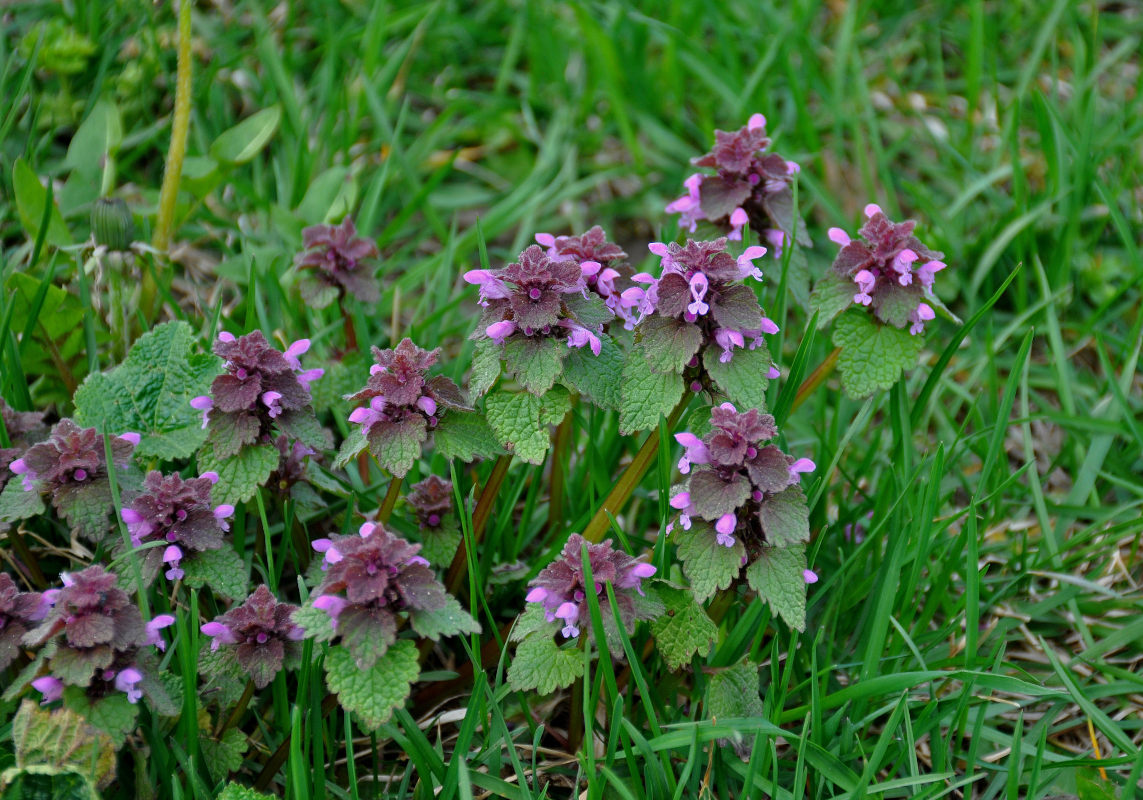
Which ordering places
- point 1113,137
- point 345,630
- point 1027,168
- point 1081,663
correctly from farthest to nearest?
point 1027,168
point 1113,137
point 1081,663
point 345,630

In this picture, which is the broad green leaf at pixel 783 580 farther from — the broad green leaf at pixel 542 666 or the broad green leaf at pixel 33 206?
the broad green leaf at pixel 33 206

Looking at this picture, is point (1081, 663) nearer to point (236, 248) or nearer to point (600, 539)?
point (600, 539)

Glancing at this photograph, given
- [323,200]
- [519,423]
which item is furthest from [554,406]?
[323,200]

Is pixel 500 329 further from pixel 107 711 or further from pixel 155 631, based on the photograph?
pixel 107 711

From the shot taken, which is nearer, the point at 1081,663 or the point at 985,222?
the point at 1081,663

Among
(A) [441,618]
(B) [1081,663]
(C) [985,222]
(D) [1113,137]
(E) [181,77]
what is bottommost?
(B) [1081,663]

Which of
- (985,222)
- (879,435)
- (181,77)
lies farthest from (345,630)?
(985,222)
